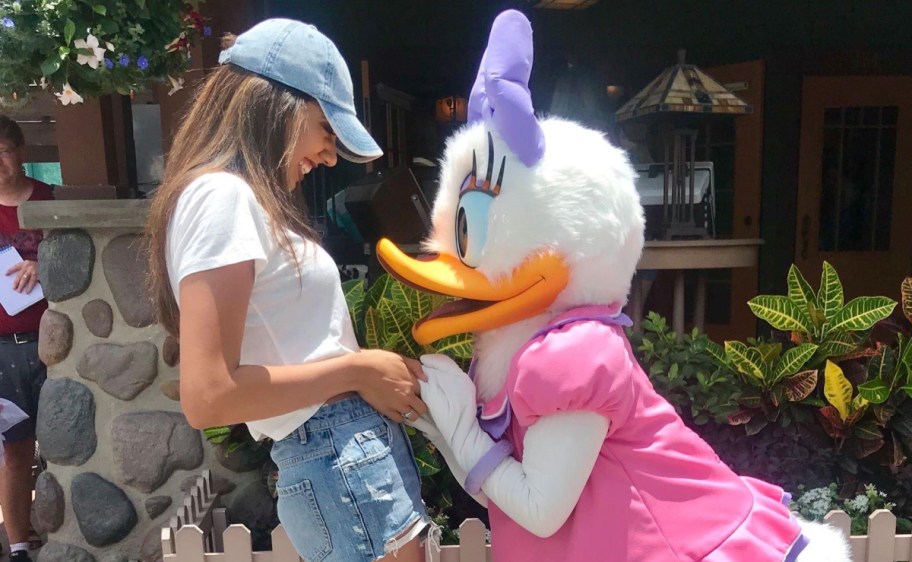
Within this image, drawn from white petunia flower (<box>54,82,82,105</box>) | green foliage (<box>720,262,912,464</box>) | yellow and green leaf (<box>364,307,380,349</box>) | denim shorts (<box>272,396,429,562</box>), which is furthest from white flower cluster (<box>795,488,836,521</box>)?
white petunia flower (<box>54,82,82,105</box>)

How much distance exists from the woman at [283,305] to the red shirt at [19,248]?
195 cm

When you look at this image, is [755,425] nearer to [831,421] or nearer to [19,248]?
[831,421]

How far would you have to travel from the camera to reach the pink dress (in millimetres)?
1231

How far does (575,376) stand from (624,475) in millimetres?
235

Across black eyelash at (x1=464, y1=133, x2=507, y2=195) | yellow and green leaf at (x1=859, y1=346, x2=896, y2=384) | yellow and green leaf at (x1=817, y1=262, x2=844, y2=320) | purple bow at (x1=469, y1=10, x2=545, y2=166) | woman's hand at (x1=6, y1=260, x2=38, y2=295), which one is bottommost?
yellow and green leaf at (x1=859, y1=346, x2=896, y2=384)

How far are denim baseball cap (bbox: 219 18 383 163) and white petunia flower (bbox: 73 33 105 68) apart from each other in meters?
1.18

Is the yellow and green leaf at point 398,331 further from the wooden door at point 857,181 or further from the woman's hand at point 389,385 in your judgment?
the wooden door at point 857,181

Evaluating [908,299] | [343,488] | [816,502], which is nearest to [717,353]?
[816,502]

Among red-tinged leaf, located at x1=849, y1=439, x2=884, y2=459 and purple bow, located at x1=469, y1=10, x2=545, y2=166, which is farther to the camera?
red-tinged leaf, located at x1=849, y1=439, x2=884, y2=459

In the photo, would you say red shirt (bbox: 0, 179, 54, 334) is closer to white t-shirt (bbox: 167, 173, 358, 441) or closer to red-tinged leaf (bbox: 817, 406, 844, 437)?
white t-shirt (bbox: 167, 173, 358, 441)

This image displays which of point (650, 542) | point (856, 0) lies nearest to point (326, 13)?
point (856, 0)

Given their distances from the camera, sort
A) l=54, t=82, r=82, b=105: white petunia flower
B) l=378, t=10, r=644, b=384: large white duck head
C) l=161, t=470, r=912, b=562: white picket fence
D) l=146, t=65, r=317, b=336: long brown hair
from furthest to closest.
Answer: l=54, t=82, r=82, b=105: white petunia flower
l=161, t=470, r=912, b=562: white picket fence
l=378, t=10, r=644, b=384: large white duck head
l=146, t=65, r=317, b=336: long brown hair

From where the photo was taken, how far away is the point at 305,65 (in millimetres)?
1196

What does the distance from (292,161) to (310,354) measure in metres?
0.34
